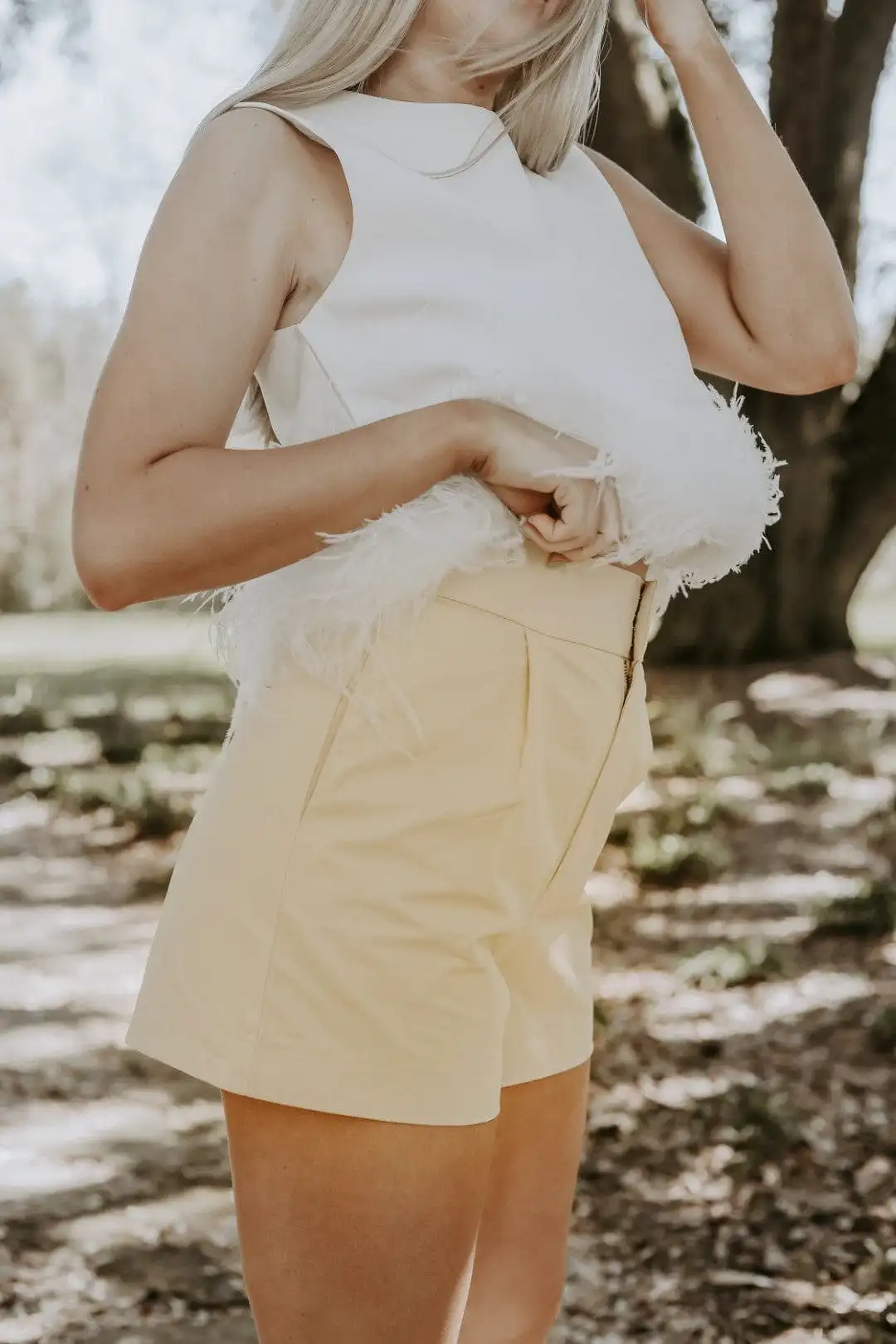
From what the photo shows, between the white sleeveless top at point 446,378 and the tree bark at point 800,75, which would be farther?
the tree bark at point 800,75

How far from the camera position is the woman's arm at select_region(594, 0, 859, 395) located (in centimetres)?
151

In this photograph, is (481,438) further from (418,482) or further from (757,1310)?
(757,1310)

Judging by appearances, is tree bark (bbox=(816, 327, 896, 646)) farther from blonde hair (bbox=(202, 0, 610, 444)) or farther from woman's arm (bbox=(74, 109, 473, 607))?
woman's arm (bbox=(74, 109, 473, 607))

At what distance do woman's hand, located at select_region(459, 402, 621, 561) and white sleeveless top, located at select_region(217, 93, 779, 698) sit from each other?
0.01 meters

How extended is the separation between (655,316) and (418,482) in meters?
0.37

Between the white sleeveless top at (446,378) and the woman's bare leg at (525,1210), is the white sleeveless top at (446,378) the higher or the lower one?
the higher one

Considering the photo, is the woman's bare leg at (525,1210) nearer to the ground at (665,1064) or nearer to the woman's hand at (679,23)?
the woman's hand at (679,23)

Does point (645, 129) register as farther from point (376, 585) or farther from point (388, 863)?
point (388, 863)

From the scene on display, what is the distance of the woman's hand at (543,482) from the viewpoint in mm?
1218

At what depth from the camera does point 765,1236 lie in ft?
10.3

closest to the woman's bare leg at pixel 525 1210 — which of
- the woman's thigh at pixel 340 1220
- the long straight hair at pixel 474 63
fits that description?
the woman's thigh at pixel 340 1220

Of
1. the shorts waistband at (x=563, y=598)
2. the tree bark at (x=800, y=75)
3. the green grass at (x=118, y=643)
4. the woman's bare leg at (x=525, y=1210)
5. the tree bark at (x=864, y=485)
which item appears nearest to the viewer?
the shorts waistband at (x=563, y=598)

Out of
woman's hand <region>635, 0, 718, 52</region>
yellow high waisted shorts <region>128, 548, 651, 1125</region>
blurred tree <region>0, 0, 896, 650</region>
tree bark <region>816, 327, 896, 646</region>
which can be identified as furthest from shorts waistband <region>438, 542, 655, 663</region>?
tree bark <region>816, 327, 896, 646</region>

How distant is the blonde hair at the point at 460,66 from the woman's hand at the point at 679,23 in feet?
0.24
